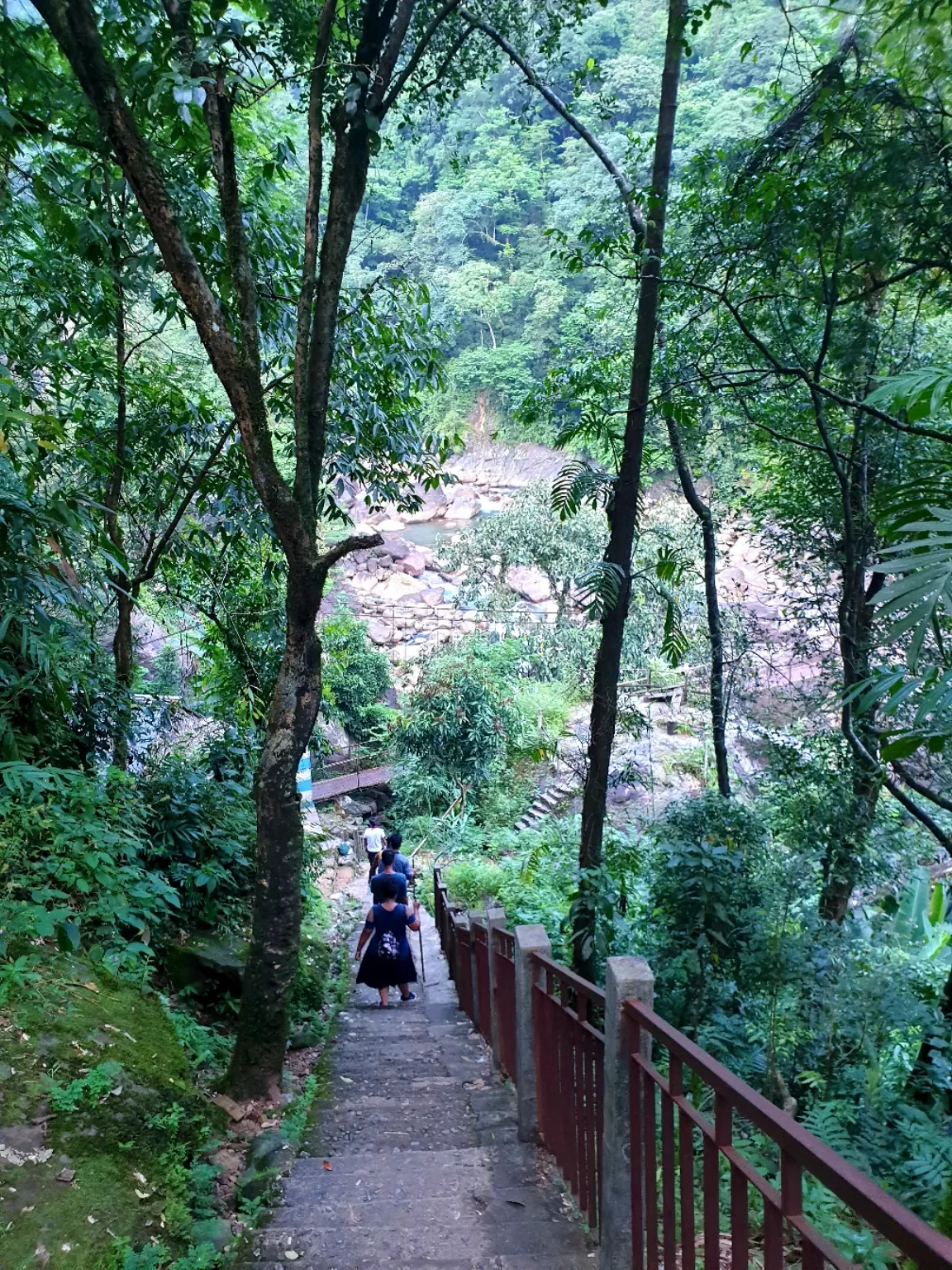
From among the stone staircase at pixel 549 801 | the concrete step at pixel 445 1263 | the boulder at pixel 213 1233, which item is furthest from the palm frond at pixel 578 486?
the stone staircase at pixel 549 801

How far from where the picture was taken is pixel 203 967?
4.93 m

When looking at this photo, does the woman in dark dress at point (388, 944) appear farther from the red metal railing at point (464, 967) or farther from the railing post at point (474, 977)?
the railing post at point (474, 977)

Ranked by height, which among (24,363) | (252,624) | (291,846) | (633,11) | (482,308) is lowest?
(291,846)

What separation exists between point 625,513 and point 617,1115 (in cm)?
385

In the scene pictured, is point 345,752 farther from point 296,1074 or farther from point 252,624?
point 296,1074

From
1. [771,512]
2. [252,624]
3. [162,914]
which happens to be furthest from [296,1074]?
[771,512]

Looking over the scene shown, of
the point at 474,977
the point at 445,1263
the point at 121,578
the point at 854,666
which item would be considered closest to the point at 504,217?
the point at 121,578

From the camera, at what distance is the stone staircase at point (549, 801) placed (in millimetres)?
18641

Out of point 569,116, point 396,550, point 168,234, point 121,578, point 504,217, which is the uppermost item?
point 504,217

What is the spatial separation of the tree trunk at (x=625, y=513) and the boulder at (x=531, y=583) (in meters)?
25.9

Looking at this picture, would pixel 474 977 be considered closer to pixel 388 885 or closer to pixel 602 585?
pixel 388 885

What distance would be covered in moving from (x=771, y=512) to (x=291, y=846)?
207 inches

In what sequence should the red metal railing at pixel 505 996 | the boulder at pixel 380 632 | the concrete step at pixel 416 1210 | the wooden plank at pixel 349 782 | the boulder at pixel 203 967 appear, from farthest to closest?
1. the boulder at pixel 380 632
2. the wooden plank at pixel 349 782
3. the boulder at pixel 203 967
4. the red metal railing at pixel 505 996
5. the concrete step at pixel 416 1210

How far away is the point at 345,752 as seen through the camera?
21.3 m
